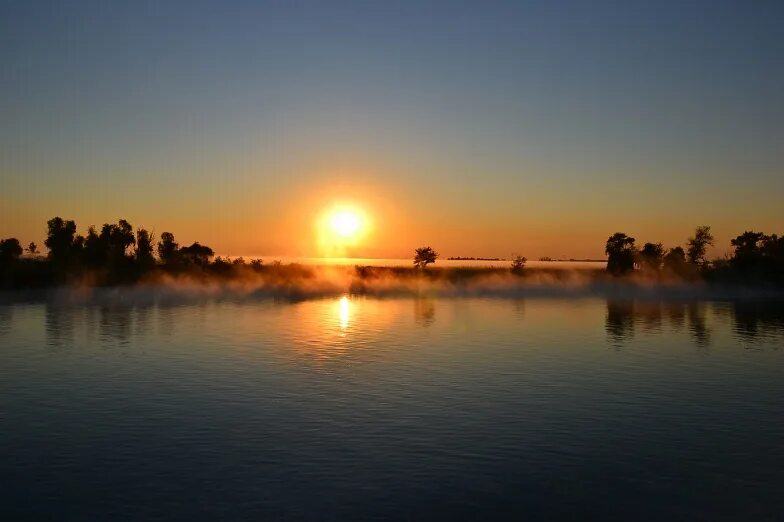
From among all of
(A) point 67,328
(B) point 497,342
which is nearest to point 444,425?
(B) point 497,342

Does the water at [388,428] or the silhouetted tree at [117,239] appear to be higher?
the silhouetted tree at [117,239]

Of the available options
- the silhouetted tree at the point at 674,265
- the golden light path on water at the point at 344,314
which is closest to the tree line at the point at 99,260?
the golden light path on water at the point at 344,314

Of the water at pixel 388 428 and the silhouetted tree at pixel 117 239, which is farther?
the silhouetted tree at pixel 117 239

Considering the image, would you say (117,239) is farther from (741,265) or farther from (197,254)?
(741,265)

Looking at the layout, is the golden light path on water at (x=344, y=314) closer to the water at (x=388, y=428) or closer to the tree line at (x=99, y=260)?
the water at (x=388, y=428)

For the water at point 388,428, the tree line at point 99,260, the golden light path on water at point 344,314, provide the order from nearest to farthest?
1. the water at point 388,428
2. the golden light path on water at point 344,314
3. the tree line at point 99,260

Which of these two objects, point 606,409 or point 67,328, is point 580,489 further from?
point 67,328

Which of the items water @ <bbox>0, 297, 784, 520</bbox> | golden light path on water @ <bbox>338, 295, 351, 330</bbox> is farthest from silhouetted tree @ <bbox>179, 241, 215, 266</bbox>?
water @ <bbox>0, 297, 784, 520</bbox>

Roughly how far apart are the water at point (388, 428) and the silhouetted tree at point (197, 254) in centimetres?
11613

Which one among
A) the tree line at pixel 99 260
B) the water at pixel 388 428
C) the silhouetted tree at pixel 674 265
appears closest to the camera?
the water at pixel 388 428

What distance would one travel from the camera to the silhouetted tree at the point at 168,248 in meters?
179

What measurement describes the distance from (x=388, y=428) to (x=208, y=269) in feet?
489

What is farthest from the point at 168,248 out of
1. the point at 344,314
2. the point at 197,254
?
the point at 344,314

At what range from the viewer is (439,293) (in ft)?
516
